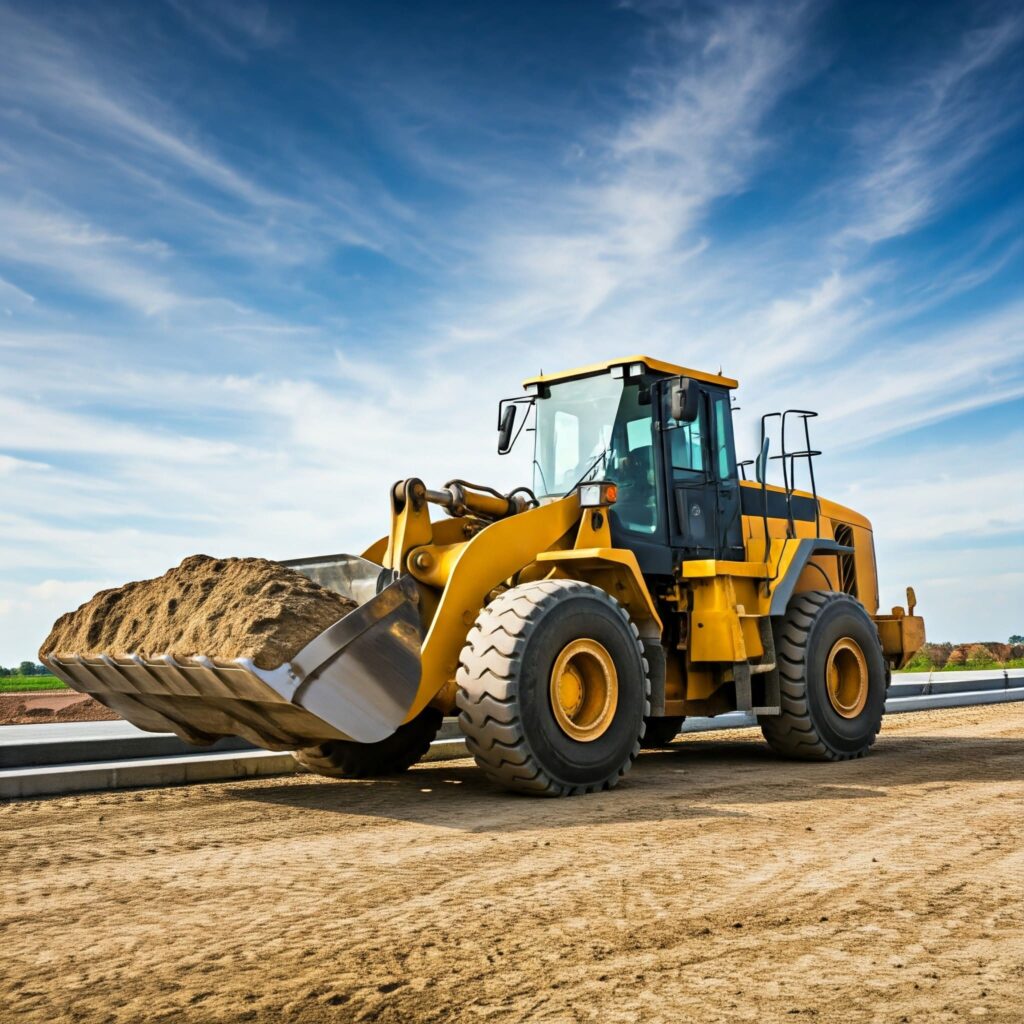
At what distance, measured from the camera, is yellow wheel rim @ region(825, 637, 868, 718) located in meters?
9.24

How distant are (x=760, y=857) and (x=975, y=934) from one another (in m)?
1.35

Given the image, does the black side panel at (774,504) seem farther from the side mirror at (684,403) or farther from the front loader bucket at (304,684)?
the front loader bucket at (304,684)

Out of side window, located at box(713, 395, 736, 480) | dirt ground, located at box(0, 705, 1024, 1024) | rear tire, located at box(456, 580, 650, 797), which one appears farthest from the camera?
side window, located at box(713, 395, 736, 480)

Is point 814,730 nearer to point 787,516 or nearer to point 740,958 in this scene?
point 787,516

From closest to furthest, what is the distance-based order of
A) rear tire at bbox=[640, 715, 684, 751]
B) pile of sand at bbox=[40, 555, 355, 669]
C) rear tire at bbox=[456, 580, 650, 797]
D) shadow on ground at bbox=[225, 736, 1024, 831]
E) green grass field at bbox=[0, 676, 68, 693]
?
pile of sand at bbox=[40, 555, 355, 669], shadow on ground at bbox=[225, 736, 1024, 831], rear tire at bbox=[456, 580, 650, 797], rear tire at bbox=[640, 715, 684, 751], green grass field at bbox=[0, 676, 68, 693]

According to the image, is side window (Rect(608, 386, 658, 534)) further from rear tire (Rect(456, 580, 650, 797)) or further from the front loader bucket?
the front loader bucket

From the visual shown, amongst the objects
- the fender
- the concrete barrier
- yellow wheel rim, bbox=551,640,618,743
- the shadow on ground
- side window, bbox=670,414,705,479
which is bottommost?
the shadow on ground

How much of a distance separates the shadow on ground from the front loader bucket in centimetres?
57

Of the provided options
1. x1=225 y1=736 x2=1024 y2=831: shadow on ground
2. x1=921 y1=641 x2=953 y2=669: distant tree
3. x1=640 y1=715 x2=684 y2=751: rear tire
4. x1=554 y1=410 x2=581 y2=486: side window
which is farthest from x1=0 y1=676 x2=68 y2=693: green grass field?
x1=921 y1=641 x2=953 y2=669: distant tree

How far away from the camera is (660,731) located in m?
10.6

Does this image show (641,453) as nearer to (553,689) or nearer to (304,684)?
(553,689)

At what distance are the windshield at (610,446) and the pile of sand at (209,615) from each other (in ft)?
8.44

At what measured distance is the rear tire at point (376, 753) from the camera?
7.99 m

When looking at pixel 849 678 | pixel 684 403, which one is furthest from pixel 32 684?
pixel 684 403
